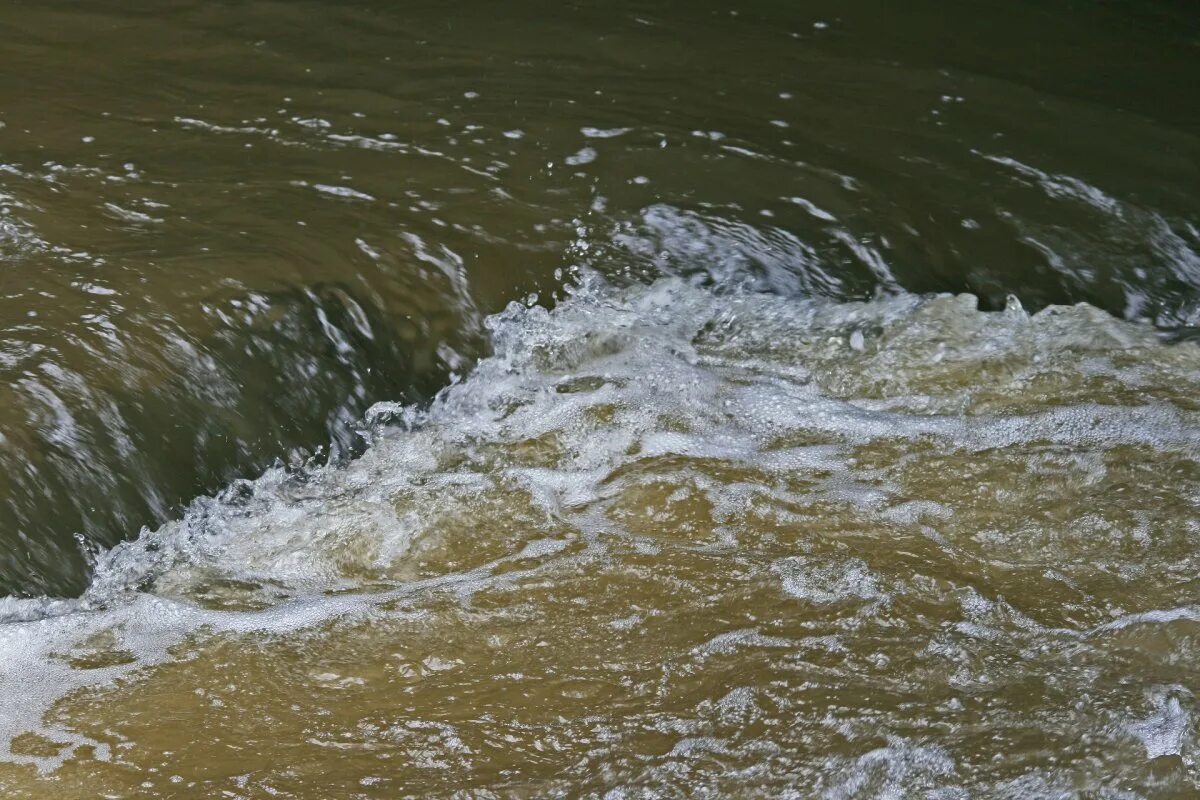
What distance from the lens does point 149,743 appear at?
2.07m

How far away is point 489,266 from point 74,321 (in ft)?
3.39

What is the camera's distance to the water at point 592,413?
2.08 meters

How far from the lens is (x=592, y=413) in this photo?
9.57ft

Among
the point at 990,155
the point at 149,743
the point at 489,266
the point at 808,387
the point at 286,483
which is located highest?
the point at 990,155

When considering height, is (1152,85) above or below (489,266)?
above

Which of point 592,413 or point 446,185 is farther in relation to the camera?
point 446,185

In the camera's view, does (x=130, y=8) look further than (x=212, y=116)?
Yes

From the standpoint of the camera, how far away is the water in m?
2.08

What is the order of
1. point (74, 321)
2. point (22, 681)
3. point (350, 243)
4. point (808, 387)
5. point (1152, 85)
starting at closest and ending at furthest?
point (22, 681) < point (74, 321) < point (808, 387) < point (350, 243) < point (1152, 85)

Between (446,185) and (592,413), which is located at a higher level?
(446,185)

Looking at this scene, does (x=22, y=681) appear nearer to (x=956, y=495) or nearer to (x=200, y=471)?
(x=200, y=471)

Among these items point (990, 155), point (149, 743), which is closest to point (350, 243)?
point (149, 743)

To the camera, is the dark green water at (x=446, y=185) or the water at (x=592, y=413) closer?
the water at (x=592, y=413)

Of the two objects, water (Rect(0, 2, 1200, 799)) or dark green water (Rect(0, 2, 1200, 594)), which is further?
dark green water (Rect(0, 2, 1200, 594))
